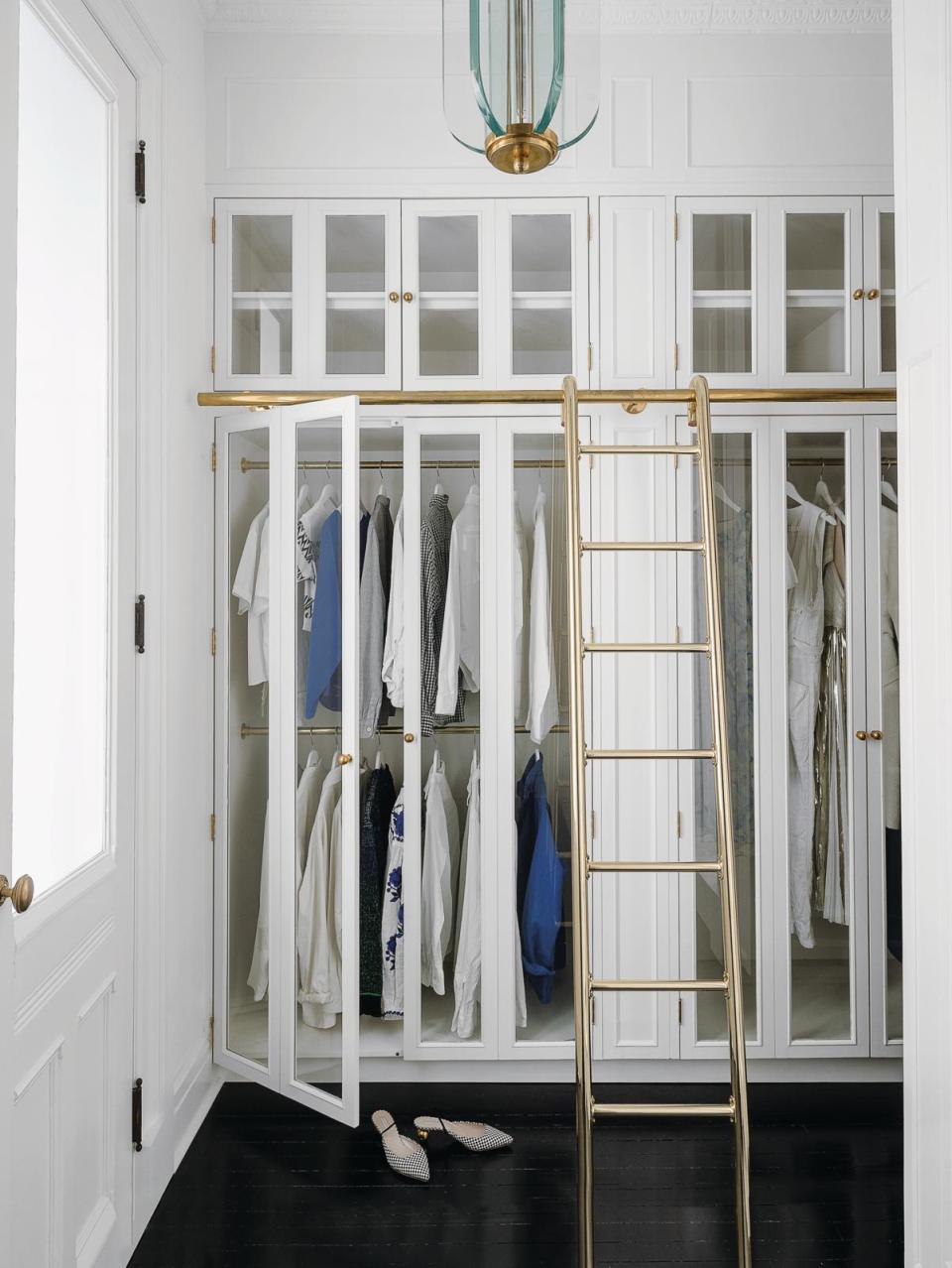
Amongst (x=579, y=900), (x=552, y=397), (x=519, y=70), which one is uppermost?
(x=519, y=70)

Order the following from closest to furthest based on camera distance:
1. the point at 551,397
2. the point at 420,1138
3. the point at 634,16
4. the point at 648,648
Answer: the point at 648,648 < the point at 420,1138 < the point at 551,397 < the point at 634,16

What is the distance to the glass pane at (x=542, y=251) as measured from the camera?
274cm

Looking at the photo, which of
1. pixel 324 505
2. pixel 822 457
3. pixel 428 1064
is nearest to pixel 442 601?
pixel 324 505

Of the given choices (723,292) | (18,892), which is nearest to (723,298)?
(723,292)

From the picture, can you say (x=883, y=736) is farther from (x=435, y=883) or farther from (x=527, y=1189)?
(x=527, y=1189)

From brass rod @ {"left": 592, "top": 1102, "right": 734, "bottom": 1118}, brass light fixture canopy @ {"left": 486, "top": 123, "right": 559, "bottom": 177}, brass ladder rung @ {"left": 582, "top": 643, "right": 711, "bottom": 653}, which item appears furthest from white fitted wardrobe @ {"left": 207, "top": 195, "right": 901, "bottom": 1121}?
brass light fixture canopy @ {"left": 486, "top": 123, "right": 559, "bottom": 177}

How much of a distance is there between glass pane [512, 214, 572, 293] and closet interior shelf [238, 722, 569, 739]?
4.43ft

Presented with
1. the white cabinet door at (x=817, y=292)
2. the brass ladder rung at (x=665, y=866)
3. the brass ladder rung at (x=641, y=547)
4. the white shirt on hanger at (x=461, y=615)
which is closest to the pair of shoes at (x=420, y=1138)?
the brass ladder rung at (x=665, y=866)

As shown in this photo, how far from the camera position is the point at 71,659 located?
180 centimetres

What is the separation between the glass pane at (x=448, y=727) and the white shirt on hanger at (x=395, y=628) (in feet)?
0.23

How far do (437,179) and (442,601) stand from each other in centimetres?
128

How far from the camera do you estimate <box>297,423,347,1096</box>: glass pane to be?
8.28 ft

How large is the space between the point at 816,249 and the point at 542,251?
0.84 meters

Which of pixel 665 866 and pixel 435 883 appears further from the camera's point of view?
pixel 435 883
